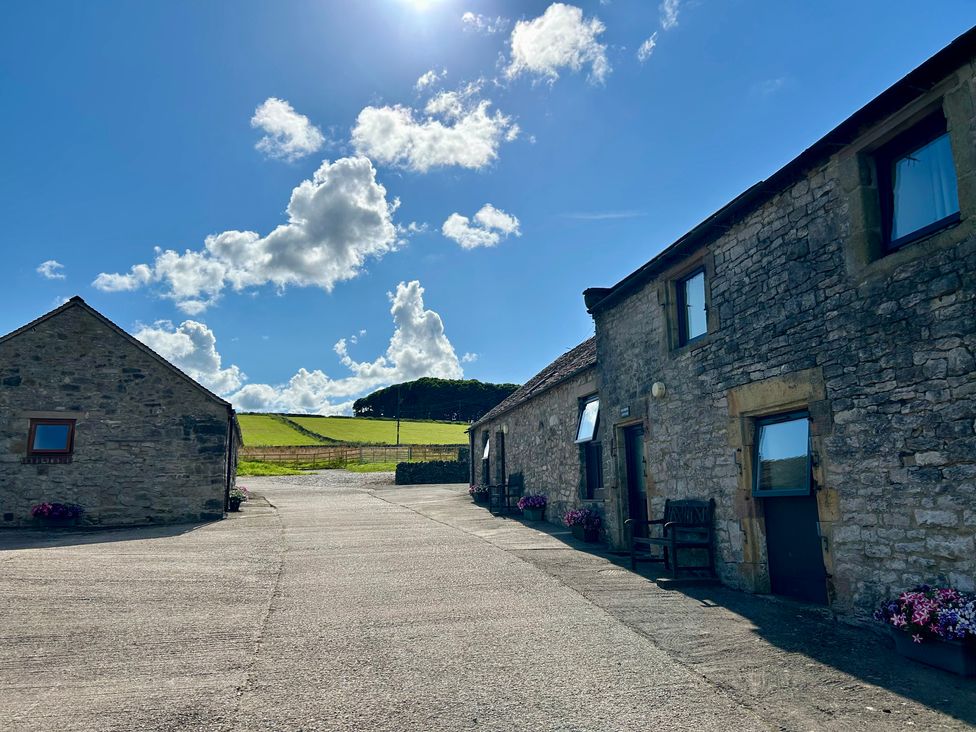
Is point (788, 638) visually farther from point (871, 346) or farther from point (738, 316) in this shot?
point (738, 316)

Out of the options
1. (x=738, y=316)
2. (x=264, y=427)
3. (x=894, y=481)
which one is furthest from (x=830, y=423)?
(x=264, y=427)

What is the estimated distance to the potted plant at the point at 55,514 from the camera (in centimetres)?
1499

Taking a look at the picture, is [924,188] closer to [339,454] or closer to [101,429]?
[101,429]

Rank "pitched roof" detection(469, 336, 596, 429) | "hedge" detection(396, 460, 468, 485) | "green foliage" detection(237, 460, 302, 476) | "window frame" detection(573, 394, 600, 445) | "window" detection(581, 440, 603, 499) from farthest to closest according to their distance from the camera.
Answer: "green foliage" detection(237, 460, 302, 476) → "hedge" detection(396, 460, 468, 485) → "pitched roof" detection(469, 336, 596, 429) → "window" detection(581, 440, 603, 499) → "window frame" detection(573, 394, 600, 445)

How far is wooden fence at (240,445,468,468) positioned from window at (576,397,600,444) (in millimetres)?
31247

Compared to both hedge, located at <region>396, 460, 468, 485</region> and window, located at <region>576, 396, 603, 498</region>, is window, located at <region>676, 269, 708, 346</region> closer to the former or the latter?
window, located at <region>576, 396, 603, 498</region>

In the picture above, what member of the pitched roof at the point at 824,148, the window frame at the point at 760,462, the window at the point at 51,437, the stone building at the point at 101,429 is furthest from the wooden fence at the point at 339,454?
the window frame at the point at 760,462

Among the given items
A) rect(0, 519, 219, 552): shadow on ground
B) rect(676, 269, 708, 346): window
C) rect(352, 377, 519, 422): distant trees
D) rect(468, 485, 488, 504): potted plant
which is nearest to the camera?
rect(676, 269, 708, 346): window

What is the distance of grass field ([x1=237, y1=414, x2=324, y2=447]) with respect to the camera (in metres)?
54.1

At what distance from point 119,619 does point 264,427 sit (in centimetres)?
5800

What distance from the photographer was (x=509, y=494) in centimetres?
1855

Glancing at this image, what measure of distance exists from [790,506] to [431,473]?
27000mm

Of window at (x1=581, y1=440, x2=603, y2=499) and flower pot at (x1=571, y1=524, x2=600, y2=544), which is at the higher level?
window at (x1=581, y1=440, x2=603, y2=499)

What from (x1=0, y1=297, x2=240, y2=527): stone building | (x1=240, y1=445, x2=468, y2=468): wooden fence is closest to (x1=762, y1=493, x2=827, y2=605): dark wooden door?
(x1=0, y1=297, x2=240, y2=527): stone building
